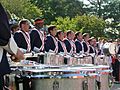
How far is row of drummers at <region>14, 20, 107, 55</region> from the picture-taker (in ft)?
25.5

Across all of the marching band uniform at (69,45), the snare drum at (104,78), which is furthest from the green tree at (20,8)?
the snare drum at (104,78)

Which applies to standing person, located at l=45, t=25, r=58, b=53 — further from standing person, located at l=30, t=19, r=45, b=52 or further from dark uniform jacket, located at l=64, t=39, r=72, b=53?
dark uniform jacket, located at l=64, t=39, r=72, b=53

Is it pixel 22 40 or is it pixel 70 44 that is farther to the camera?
pixel 70 44

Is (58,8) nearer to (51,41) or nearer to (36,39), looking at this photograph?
(51,41)

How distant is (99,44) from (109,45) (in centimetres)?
40

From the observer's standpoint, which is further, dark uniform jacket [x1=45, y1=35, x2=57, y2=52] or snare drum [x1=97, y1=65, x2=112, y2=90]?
dark uniform jacket [x1=45, y1=35, x2=57, y2=52]

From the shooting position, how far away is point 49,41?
9.48 metres

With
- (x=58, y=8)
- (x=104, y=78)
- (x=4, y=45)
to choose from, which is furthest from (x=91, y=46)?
(x=58, y=8)

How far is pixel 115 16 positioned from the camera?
6462 cm

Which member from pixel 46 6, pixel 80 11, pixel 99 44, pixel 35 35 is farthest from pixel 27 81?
pixel 80 11

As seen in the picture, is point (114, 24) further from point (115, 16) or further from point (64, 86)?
point (64, 86)

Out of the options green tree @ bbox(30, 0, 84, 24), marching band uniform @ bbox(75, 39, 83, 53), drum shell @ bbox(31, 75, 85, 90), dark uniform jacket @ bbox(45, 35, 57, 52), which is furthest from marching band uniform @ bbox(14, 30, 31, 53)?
green tree @ bbox(30, 0, 84, 24)

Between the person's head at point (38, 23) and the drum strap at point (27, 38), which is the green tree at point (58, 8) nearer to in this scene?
the person's head at point (38, 23)

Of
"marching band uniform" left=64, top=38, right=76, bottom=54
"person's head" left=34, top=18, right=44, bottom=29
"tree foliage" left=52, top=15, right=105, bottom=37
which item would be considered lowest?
"marching band uniform" left=64, top=38, right=76, bottom=54
